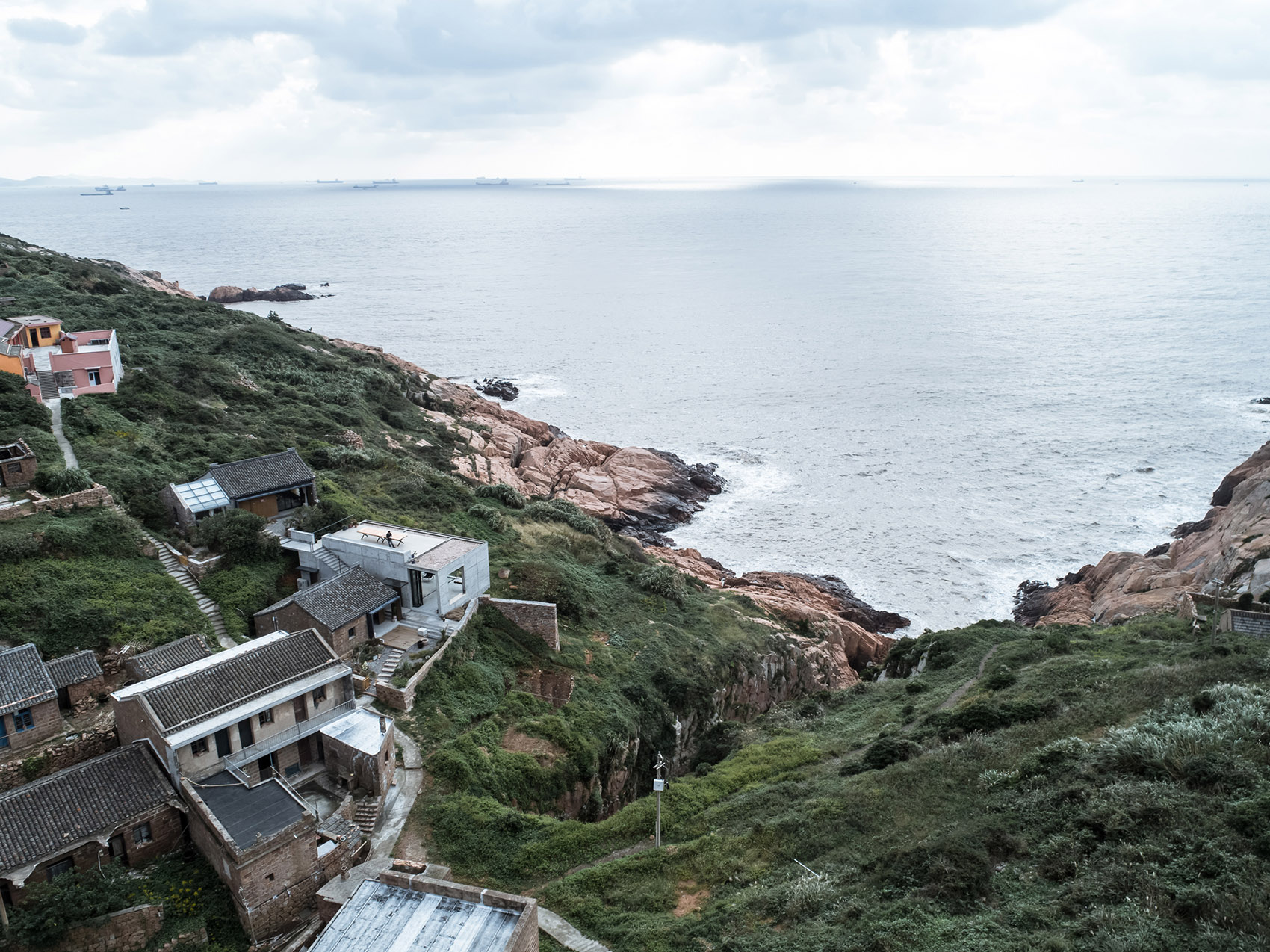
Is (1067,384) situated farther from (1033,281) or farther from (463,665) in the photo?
(463,665)

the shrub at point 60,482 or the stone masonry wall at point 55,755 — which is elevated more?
the shrub at point 60,482

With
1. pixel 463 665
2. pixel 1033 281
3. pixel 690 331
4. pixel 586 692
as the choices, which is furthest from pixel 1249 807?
pixel 1033 281

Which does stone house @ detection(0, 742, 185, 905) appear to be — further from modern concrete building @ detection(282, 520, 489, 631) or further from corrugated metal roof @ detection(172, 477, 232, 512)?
corrugated metal roof @ detection(172, 477, 232, 512)

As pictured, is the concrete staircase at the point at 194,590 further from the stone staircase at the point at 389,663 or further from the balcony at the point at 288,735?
the balcony at the point at 288,735

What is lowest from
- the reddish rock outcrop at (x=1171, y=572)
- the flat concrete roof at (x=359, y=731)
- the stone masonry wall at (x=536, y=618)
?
the reddish rock outcrop at (x=1171, y=572)

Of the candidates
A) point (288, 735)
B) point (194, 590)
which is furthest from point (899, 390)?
point (288, 735)

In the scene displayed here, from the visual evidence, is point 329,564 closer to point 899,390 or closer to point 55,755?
point 55,755

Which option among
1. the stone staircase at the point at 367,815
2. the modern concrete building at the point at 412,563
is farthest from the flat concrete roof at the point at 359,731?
the modern concrete building at the point at 412,563
